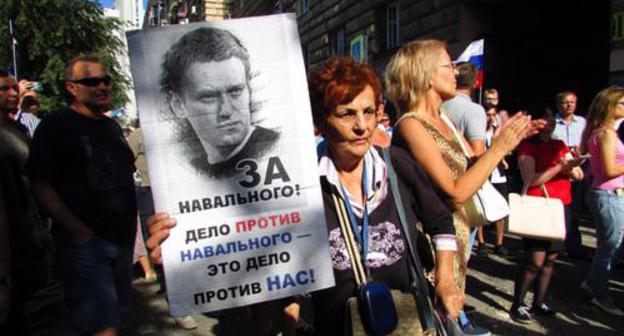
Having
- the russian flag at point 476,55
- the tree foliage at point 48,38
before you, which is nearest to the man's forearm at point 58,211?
the russian flag at point 476,55

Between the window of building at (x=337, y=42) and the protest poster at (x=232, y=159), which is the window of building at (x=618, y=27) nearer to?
the protest poster at (x=232, y=159)

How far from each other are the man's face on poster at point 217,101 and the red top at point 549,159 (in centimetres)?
327

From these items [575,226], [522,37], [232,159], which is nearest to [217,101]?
[232,159]

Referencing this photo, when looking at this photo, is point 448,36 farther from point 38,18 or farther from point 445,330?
point 38,18

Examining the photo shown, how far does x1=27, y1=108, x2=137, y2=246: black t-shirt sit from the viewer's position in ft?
9.32

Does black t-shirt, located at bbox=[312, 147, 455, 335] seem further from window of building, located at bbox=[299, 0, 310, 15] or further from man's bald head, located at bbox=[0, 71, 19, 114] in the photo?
window of building, located at bbox=[299, 0, 310, 15]

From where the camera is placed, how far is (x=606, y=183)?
4383 millimetres

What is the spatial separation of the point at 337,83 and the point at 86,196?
5.23 ft

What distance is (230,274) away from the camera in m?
1.76

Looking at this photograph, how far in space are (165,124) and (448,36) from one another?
11088mm

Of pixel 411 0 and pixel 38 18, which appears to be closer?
pixel 411 0

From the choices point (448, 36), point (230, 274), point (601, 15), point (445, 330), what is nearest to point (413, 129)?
point (445, 330)

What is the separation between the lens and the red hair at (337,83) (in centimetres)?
195

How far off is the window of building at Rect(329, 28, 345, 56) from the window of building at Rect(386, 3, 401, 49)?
286cm
